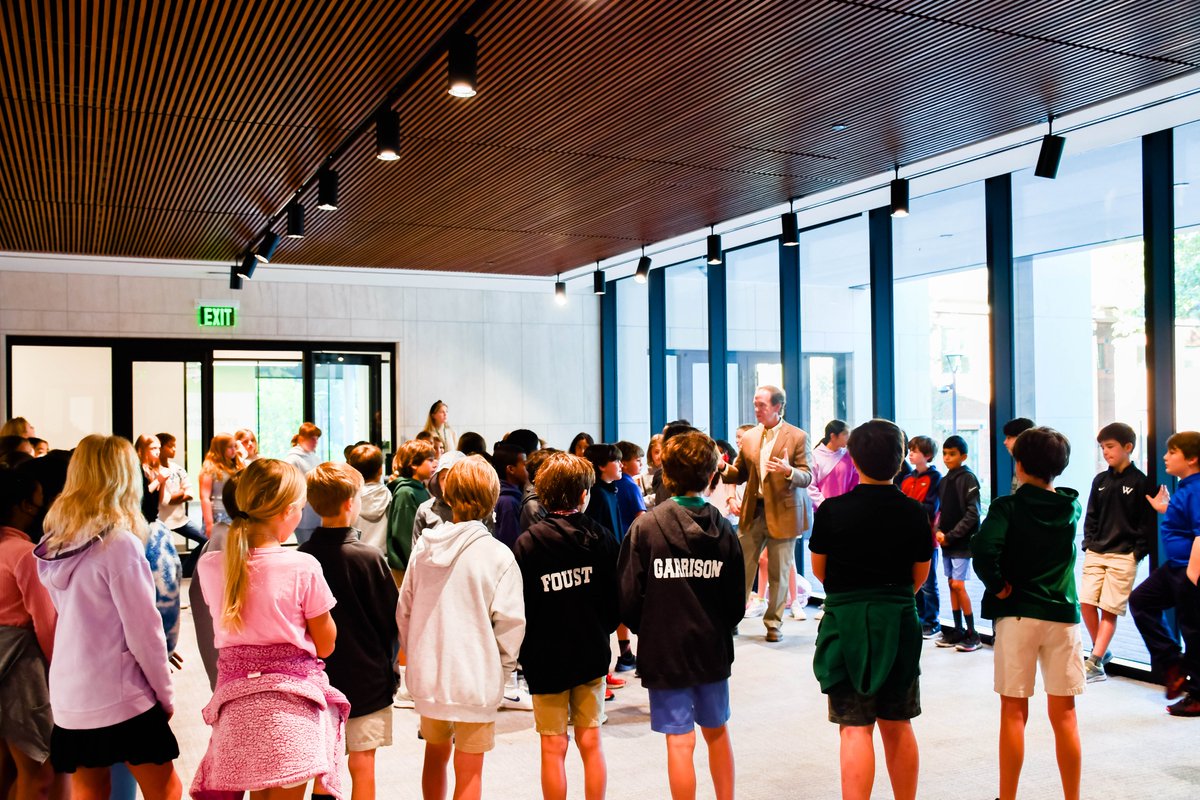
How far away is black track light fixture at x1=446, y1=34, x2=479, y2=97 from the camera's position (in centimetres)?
389

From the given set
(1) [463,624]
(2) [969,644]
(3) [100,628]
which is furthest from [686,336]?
(3) [100,628]

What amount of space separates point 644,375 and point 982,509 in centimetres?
553

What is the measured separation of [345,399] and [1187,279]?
8388 millimetres

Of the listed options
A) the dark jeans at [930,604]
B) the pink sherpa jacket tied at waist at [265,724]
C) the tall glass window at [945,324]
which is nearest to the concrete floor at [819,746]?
the dark jeans at [930,604]

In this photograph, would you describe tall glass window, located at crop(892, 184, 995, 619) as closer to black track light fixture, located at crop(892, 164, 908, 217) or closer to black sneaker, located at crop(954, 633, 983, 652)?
black track light fixture, located at crop(892, 164, 908, 217)

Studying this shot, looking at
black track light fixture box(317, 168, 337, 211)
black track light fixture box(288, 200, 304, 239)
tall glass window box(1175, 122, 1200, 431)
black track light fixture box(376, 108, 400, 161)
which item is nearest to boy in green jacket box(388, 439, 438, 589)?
black track light fixture box(376, 108, 400, 161)

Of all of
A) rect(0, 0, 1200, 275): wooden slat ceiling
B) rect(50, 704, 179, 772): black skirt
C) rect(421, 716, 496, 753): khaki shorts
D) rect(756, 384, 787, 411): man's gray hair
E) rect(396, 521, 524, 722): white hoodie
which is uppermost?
rect(0, 0, 1200, 275): wooden slat ceiling

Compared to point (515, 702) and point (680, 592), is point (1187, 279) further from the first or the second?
point (515, 702)

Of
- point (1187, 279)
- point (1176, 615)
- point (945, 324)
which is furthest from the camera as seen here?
point (945, 324)

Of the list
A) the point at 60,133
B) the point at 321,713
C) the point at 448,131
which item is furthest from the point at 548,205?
the point at 321,713

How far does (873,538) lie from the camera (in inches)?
130

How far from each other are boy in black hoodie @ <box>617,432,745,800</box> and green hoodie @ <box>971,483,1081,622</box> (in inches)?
37.6

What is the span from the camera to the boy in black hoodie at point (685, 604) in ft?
11.2

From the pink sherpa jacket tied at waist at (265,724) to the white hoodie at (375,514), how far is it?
7.98 feet
